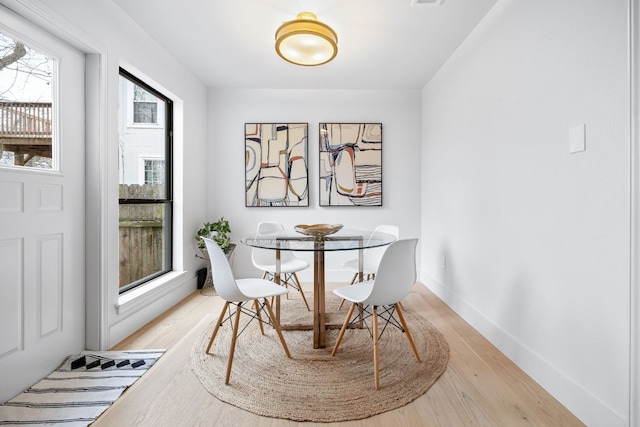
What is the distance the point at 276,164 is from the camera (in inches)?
145

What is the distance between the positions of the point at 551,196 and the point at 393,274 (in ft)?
3.15

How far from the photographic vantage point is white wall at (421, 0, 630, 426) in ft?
4.10

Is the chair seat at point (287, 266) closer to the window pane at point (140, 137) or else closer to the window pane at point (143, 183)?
the window pane at point (143, 183)

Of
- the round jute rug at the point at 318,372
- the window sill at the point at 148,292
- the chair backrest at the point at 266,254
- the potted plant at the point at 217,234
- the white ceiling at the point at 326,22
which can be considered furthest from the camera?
the potted plant at the point at 217,234

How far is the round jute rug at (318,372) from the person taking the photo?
148 cm

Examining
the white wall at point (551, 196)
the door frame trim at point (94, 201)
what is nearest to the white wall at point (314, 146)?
the white wall at point (551, 196)

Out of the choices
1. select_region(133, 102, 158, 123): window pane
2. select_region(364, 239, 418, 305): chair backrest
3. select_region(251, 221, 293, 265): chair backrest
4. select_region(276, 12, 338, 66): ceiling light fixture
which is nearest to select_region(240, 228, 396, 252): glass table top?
select_region(364, 239, 418, 305): chair backrest

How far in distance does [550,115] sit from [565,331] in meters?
1.15

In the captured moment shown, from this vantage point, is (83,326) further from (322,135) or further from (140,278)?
(322,135)

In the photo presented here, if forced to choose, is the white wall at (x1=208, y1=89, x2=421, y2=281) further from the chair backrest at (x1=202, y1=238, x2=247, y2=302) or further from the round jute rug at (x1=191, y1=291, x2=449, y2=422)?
the chair backrest at (x1=202, y1=238, x2=247, y2=302)

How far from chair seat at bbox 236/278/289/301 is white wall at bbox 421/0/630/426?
154cm

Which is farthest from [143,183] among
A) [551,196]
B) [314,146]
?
[551,196]

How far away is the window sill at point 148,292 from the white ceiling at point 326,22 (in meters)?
2.19

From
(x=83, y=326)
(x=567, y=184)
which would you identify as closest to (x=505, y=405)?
(x=567, y=184)
